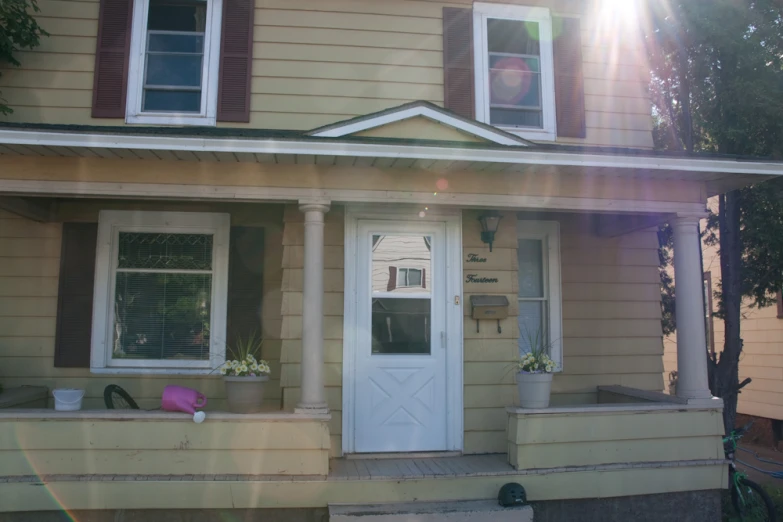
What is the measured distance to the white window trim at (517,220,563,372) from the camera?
7195mm

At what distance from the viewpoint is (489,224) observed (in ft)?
20.7

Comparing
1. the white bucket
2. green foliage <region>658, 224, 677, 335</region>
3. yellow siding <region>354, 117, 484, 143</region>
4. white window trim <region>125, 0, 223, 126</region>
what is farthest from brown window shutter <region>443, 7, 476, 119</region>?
green foliage <region>658, 224, 677, 335</region>

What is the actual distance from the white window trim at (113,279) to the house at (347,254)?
0.9 inches

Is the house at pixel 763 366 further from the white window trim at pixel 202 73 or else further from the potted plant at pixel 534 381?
the white window trim at pixel 202 73

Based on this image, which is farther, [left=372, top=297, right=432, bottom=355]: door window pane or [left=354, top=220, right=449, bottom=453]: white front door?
[left=372, top=297, right=432, bottom=355]: door window pane

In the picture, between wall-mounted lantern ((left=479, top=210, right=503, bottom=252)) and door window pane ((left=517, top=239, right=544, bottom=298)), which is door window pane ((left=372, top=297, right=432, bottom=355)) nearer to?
wall-mounted lantern ((left=479, top=210, right=503, bottom=252))

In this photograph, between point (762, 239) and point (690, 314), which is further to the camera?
point (762, 239)

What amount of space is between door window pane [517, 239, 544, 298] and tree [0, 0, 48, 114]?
5.37 metres

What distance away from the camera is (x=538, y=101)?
705cm

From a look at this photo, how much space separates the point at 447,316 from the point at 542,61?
3.02m

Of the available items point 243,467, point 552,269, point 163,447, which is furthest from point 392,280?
point 163,447

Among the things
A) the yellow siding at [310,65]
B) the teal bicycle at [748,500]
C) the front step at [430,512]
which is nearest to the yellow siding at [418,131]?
the yellow siding at [310,65]

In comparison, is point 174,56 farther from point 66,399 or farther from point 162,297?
point 66,399

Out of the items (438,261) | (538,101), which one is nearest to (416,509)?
(438,261)
